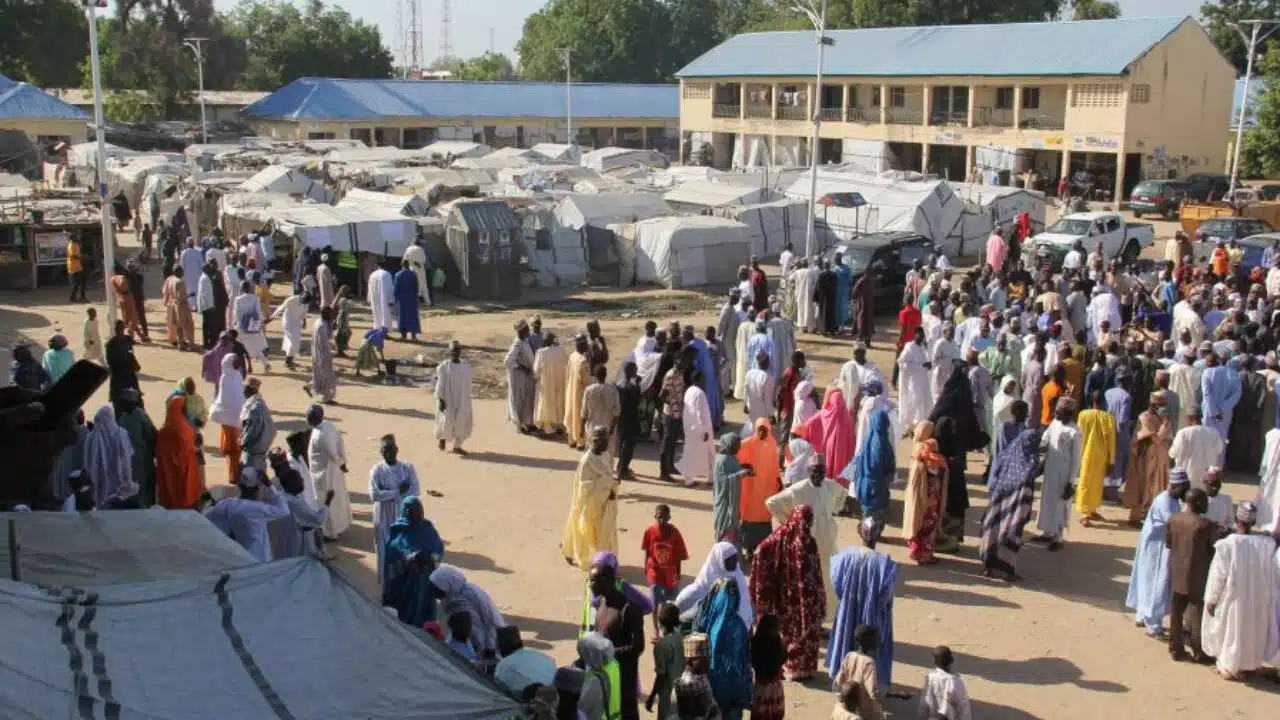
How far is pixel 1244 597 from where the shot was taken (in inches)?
309

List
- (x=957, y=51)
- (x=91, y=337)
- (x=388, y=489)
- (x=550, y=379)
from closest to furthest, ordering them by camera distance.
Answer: (x=388, y=489), (x=550, y=379), (x=91, y=337), (x=957, y=51)

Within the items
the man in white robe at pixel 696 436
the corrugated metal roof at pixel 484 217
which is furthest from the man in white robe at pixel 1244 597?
the corrugated metal roof at pixel 484 217

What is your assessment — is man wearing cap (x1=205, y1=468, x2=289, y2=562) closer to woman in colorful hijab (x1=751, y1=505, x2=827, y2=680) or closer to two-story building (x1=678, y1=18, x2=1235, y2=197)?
woman in colorful hijab (x1=751, y1=505, x2=827, y2=680)

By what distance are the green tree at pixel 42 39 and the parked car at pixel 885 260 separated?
4177cm

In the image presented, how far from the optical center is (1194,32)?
3791 cm

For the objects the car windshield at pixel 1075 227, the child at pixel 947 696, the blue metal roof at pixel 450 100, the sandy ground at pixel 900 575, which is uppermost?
the blue metal roof at pixel 450 100

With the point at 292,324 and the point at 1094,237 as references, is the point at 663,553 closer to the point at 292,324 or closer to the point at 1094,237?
the point at 292,324

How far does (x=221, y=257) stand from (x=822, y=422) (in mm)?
11184

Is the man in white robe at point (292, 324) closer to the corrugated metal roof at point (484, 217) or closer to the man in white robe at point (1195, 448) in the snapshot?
the corrugated metal roof at point (484, 217)

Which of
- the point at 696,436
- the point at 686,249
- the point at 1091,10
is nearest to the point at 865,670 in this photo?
the point at 696,436

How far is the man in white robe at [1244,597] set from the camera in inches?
305

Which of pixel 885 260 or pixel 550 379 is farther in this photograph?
pixel 885 260

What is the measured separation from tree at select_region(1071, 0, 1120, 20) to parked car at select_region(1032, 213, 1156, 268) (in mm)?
40535

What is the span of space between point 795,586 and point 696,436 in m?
3.87
